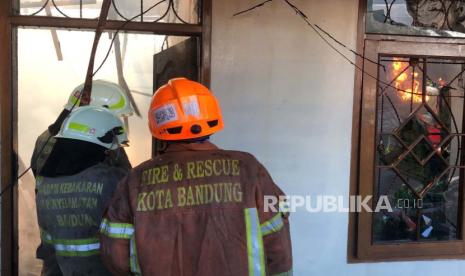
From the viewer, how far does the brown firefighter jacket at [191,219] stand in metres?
1.80

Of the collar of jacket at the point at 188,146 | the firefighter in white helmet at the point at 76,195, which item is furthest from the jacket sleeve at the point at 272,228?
the firefighter in white helmet at the point at 76,195

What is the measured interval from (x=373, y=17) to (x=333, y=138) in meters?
0.93

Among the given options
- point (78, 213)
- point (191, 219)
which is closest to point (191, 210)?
point (191, 219)

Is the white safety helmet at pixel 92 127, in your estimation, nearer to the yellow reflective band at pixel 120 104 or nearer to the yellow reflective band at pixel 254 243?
the yellow reflective band at pixel 120 104

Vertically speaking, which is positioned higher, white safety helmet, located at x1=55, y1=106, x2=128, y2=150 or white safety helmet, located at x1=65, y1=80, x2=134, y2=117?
white safety helmet, located at x1=65, y1=80, x2=134, y2=117

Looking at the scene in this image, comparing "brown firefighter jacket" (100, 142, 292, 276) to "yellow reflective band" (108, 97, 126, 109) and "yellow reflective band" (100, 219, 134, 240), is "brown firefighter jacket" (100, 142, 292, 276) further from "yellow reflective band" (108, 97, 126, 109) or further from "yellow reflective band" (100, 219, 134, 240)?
"yellow reflective band" (108, 97, 126, 109)

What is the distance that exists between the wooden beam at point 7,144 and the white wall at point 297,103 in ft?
4.35

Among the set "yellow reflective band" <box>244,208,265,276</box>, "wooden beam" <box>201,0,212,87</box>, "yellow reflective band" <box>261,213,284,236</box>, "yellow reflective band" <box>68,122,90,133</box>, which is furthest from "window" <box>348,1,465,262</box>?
"yellow reflective band" <box>68,122,90,133</box>

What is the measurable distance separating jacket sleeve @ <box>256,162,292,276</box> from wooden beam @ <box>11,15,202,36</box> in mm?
1668

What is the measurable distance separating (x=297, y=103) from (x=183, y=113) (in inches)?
67.3

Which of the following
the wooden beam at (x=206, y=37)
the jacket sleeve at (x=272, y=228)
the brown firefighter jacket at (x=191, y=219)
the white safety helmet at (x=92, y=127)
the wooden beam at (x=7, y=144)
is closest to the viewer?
the brown firefighter jacket at (x=191, y=219)

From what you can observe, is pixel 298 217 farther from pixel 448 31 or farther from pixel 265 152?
pixel 448 31

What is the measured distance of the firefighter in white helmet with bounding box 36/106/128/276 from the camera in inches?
88.7

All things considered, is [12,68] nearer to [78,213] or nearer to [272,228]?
[78,213]
